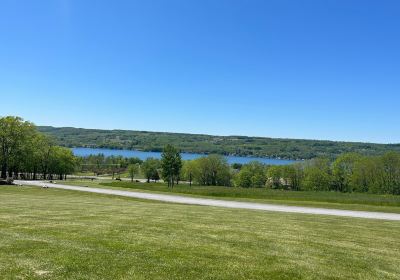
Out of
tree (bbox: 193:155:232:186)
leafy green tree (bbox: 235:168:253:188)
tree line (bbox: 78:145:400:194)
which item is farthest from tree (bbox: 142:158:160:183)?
leafy green tree (bbox: 235:168:253:188)

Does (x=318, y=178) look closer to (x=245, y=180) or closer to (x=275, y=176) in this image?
(x=275, y=176)

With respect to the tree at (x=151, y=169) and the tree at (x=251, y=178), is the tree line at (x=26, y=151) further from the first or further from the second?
the tree at (x=251, y=178)

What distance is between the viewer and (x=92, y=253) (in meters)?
12.7

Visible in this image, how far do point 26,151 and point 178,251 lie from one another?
85008 mm

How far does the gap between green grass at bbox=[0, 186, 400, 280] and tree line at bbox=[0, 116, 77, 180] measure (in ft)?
224

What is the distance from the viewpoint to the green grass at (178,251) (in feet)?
36.9

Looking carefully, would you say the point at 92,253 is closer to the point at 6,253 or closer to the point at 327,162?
the point at 6,253

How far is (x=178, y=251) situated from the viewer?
44.2 feet

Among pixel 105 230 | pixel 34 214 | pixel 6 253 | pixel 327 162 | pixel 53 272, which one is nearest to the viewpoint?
pixel 53 272

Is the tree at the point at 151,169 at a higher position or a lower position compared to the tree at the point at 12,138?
lower

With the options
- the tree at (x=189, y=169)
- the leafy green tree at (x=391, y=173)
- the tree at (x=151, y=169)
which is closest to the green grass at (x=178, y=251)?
the leafy green tree at (x=391, y=173)

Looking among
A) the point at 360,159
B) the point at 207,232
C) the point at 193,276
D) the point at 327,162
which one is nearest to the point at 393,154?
the point at 360,159

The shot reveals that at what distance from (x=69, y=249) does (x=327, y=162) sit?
109559mm

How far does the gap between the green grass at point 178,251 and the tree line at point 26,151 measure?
6840cm
